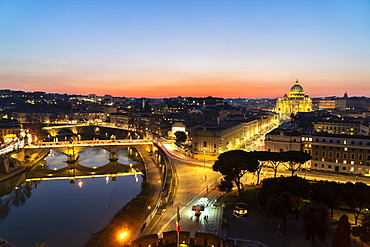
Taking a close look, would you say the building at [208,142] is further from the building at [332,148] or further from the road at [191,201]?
the building at [332,148]

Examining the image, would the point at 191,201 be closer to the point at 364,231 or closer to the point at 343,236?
the point at 343,236

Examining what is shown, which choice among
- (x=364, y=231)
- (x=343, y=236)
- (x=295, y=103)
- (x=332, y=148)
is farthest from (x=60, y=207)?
(x=295, y=103)

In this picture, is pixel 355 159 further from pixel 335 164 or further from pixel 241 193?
pixel 241 193

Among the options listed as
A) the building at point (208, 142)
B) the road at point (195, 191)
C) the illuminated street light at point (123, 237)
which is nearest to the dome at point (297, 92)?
the building at point (208, 142)

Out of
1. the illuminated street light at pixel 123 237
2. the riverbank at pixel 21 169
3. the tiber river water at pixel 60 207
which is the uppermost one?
the illuminated street light at pixel 123 237

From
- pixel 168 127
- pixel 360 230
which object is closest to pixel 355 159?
pixel 360 230

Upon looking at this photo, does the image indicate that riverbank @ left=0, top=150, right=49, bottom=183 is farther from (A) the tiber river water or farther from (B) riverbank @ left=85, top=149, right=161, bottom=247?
(B) riverbank @ left=85, top=149, right=161, bottom=247
